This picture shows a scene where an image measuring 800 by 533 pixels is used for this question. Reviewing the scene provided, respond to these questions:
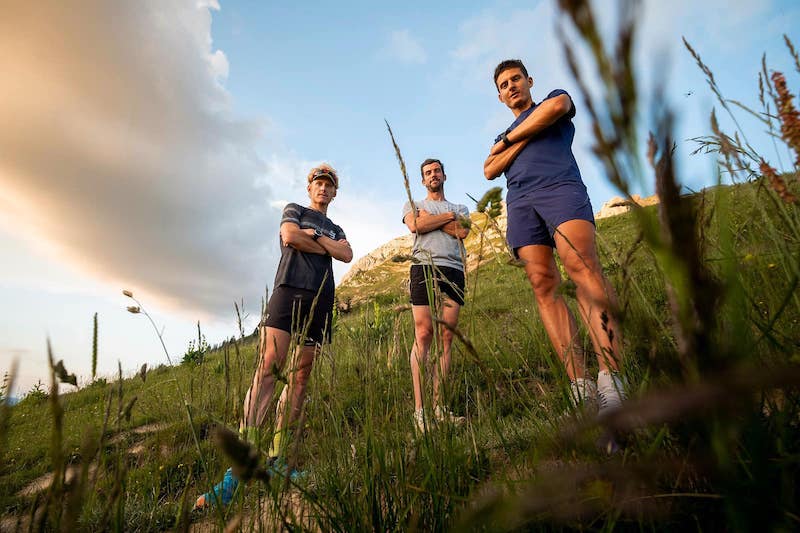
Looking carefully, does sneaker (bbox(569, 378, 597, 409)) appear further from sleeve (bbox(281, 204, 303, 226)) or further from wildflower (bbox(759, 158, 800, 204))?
sleeve (bbox(281, 204, 303, 226))

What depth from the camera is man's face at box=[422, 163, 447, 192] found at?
4.75 metres

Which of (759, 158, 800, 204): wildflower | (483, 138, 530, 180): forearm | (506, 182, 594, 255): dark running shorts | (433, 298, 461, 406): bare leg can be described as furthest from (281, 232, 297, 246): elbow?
(759, 158, 800, 204): wildflower

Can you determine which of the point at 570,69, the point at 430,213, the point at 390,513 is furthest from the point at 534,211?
the point at 570,69

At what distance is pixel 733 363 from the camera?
271mm

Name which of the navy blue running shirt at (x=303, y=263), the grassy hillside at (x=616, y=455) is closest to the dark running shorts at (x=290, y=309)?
the navy blue running shirt at (x=303, y=263)

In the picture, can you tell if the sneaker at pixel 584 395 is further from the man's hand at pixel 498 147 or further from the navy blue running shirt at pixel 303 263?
the navy blue running shirt at pixel 303 263

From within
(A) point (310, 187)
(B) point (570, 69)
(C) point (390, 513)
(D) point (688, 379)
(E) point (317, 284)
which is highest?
(A) point (310, 187)

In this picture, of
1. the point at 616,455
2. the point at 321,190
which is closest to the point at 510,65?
the point at 321,190

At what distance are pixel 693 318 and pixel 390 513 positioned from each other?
3.83ft

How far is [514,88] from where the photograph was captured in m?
3.42

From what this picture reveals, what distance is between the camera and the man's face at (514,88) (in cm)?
342

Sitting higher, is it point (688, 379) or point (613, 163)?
point (613, 163)

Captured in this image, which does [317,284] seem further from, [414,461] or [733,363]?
[733,363]

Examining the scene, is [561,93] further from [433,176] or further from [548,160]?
[433,176]
